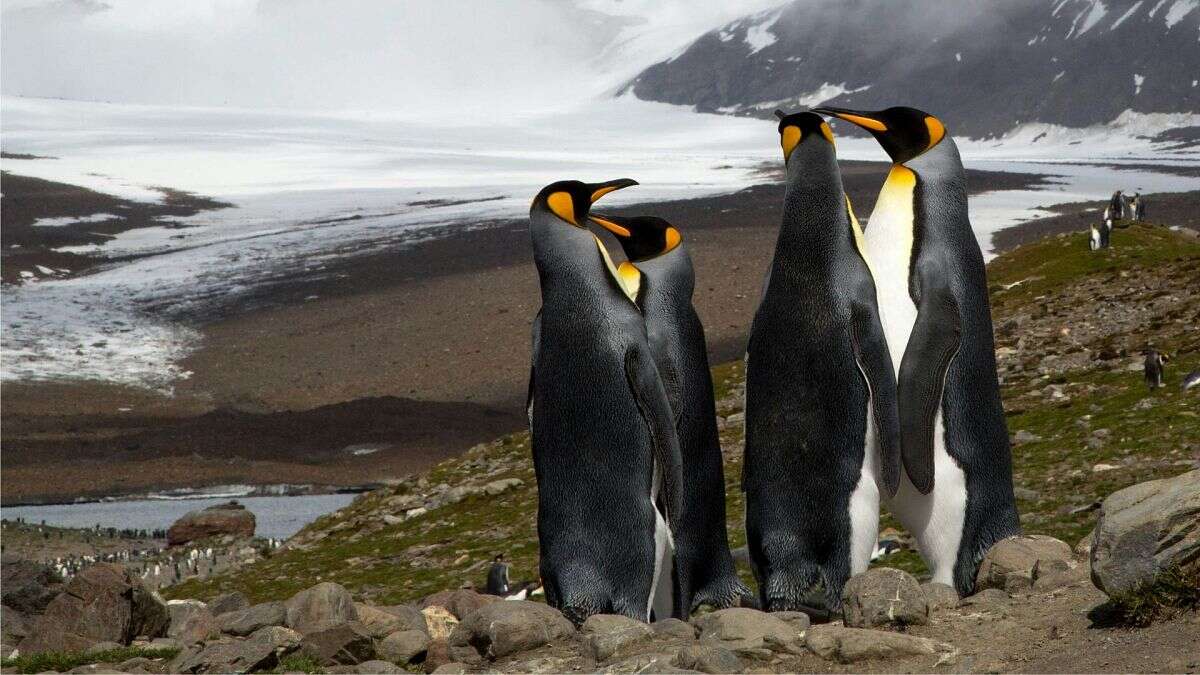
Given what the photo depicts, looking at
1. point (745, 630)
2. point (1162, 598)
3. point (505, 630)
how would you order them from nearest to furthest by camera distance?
1. point (1162, 598)
2. point (745, 630)
3. point (505, 630)

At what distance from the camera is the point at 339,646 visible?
546 cm

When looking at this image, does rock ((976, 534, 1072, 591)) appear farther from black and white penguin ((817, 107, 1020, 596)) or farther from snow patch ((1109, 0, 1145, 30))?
snow patch ((1109, 0, 1145, 30))

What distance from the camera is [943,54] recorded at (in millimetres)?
195750

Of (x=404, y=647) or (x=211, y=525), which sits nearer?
(x=404, y=647)

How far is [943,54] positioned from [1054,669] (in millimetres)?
200401

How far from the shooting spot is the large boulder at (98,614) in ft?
23.4

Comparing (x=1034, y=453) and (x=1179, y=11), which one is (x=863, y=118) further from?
(x=1179, y=11)

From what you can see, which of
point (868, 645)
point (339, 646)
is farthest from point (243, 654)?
point (868, 645)

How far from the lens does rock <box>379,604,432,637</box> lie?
6.06 meters

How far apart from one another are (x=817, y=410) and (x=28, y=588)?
18.5 feet

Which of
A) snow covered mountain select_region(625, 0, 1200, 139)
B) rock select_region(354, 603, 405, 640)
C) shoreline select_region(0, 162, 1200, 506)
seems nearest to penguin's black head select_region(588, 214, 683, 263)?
rock select_region(354, 603, 405, 640)

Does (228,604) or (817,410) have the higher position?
(817,410)

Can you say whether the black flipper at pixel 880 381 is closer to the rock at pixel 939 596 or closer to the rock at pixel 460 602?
the rock at pixel 939 596

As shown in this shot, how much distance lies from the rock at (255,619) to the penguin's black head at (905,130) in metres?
3.28
